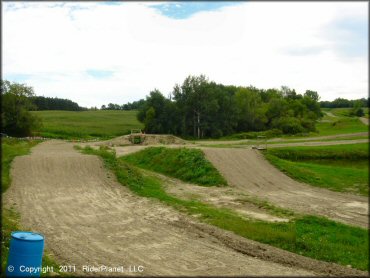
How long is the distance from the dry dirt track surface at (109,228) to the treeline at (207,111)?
3218cm

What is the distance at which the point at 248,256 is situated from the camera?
9.17m

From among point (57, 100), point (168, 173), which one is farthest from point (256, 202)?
point (57, 100)

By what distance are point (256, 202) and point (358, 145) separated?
6968 mm

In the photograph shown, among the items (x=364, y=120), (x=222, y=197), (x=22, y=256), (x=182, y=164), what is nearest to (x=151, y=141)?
(x=182, y=164)

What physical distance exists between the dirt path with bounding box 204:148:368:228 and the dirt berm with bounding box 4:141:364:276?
3528mm

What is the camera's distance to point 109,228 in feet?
37.8

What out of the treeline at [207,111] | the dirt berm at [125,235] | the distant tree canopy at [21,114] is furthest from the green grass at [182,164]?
the treeline at [207,111]

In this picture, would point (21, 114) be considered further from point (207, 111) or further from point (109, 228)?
point (109, 228)

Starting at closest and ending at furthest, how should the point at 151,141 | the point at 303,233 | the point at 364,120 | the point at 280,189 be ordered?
the point at 364,120
the point at 303,233
the point at 280,189
the point at 151,141

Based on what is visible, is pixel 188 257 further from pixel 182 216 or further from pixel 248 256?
pixel 182 216

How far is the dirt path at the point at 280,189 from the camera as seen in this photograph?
43.4 ft

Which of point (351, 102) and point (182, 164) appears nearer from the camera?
point (351, 102)

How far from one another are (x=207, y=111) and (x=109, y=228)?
44749 mm

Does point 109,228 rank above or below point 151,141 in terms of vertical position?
below
